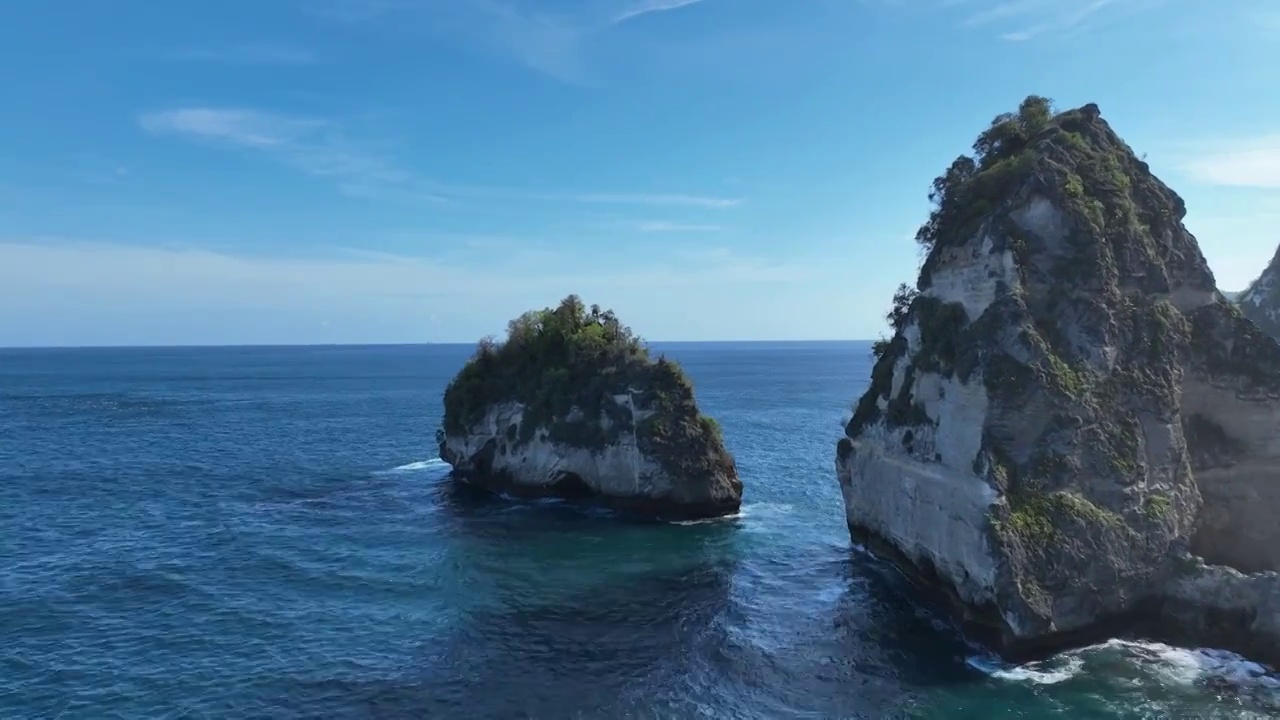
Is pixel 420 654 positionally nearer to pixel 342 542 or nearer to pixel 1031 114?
pixel 342 542

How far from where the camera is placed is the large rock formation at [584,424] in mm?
52812

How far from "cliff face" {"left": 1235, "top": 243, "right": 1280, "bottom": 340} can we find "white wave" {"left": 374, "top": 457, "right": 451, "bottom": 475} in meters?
80.1

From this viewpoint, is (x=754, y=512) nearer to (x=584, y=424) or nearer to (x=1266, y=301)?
(x=584, y=424)

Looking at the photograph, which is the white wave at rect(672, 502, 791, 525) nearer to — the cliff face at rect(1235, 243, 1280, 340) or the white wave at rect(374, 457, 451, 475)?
the white wave at rect(374, 457, 451, 475)

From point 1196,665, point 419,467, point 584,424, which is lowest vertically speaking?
point 1196,665

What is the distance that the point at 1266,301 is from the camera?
Answer: 81.6 m

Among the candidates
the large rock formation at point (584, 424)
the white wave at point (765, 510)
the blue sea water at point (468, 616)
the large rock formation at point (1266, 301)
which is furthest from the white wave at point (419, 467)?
the large rock formation at point (1266, 301)

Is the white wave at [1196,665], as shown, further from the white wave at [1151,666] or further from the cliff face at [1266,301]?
the cliff face at [1266,301]

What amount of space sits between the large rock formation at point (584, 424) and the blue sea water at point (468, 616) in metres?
2.66

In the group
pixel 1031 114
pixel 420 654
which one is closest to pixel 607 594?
pixel 420 654

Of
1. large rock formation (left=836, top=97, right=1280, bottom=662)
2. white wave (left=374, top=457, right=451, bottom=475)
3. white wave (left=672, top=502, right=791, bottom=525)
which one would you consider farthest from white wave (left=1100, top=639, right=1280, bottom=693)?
white wave (left=374, top=457, right=451, bottom=475)

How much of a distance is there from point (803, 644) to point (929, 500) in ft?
29.3

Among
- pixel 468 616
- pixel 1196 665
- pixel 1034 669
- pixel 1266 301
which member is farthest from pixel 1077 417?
pixel 1266 301

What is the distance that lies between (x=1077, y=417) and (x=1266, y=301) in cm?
6753
